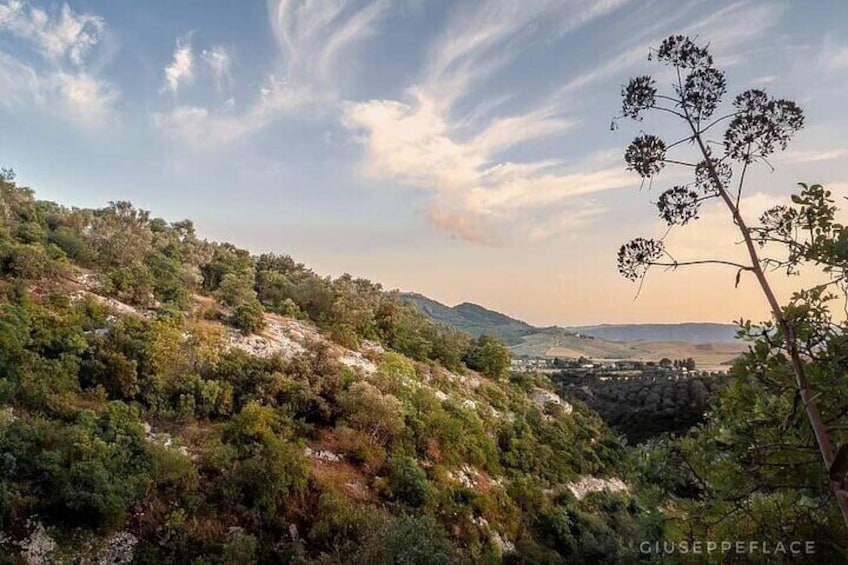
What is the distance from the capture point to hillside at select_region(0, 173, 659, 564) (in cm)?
1501

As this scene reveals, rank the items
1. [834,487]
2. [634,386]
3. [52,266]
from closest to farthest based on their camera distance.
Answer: [834,487]
[52,266]
[634,386]

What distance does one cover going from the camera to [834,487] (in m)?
4.11

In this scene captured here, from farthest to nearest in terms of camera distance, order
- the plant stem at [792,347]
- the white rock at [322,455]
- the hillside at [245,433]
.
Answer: the white rock at [322,455], the hillside at [245,433], the plant stem at [792,347]

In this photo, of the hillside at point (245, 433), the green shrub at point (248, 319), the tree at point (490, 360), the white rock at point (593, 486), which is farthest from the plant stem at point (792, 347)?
the tree at point (490, 360)

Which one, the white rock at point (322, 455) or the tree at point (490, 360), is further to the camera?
the tree at point (490, 360)

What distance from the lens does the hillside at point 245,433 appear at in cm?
1501

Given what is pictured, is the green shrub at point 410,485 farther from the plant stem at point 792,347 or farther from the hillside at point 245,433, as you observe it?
the plant stem at point 792,347

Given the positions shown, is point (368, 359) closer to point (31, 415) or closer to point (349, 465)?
point (349, 465)

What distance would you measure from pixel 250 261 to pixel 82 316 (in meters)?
22.6

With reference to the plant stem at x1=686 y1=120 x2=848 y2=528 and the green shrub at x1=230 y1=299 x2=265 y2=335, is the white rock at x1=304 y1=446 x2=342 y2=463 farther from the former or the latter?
the plant stem at x1=686 y1=120 x2=848 y2=528

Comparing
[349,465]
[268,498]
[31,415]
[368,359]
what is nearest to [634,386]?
[368,359]

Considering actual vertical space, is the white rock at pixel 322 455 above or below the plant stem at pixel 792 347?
below

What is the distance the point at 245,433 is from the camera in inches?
771

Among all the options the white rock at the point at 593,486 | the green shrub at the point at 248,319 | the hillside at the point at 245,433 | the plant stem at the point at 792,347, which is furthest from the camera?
the white rock at the point at 593,486
